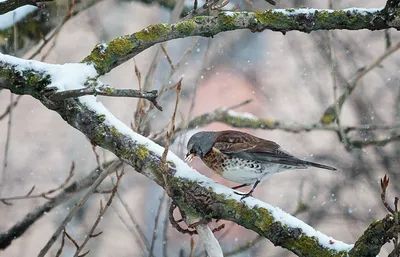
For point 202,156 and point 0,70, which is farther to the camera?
point 202,156

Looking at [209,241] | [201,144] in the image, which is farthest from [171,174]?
[201,144]

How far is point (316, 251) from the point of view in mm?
2072

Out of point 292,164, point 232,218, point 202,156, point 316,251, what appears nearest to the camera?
point 316,251

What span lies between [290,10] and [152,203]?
249 inches

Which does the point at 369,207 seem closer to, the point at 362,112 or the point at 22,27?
the point at 362,112

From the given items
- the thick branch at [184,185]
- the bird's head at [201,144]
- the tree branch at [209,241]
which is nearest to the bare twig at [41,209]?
the bird's head at [201,144]

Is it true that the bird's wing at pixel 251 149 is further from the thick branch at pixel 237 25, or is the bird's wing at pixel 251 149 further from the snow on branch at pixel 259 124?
the snow on branch at pixel 259 124

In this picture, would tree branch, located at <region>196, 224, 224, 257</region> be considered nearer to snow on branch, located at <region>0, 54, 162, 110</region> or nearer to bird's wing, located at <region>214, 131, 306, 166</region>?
snow on branch, located at <region>0, 54, 162, 110</region>

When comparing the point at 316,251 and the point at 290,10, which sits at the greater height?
the point at 290,10

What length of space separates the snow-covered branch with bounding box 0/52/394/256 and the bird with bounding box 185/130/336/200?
69 cm

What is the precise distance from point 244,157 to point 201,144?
0.98ft

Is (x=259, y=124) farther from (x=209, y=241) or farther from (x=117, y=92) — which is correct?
(x=117, y=92)

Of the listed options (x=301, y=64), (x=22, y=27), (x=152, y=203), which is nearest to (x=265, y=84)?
(x=301, y=64)

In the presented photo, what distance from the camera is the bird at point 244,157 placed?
300 centimetres
